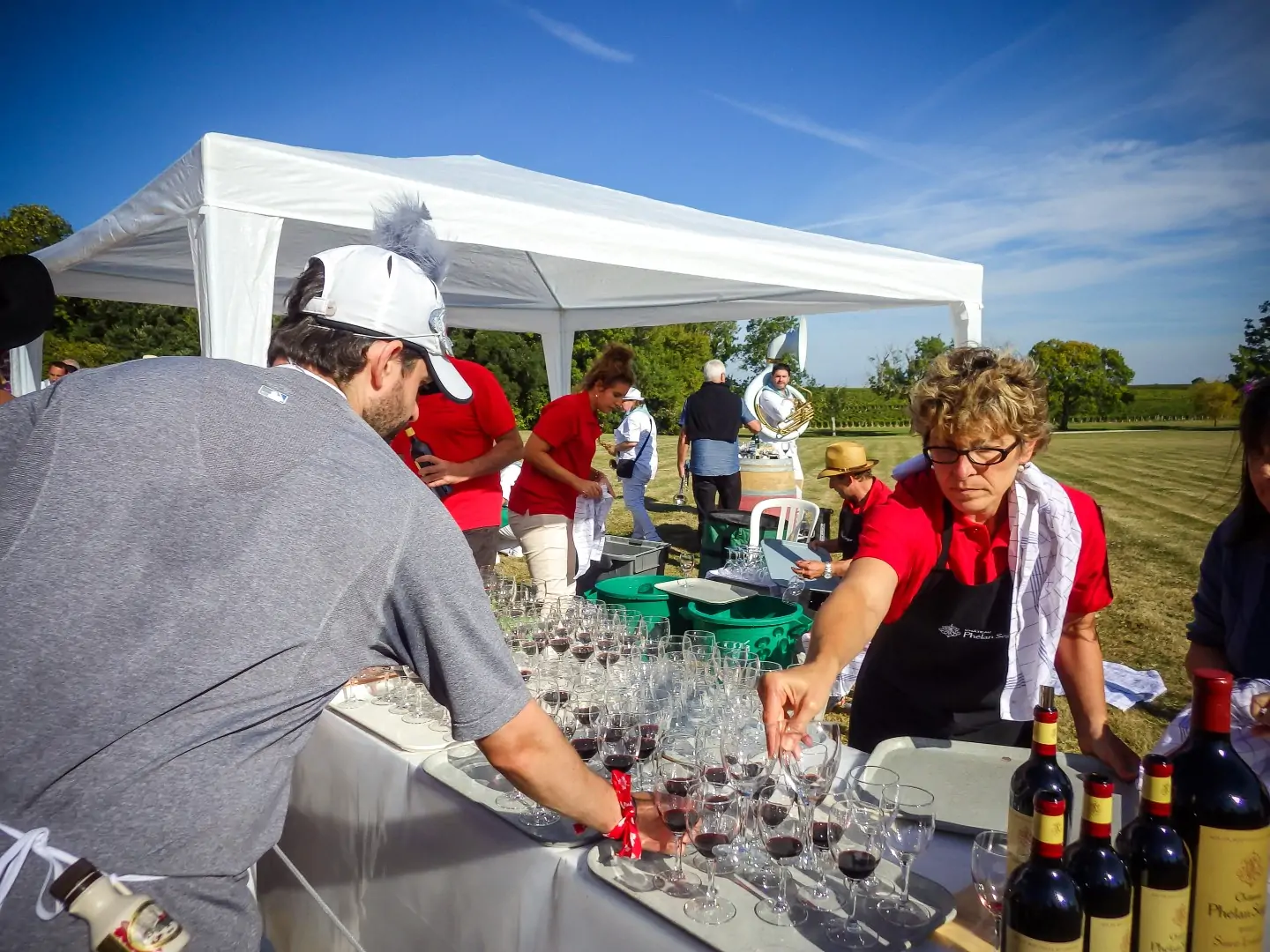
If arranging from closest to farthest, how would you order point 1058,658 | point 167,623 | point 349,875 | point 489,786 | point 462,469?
point 167,623 → point 489,786 → point 1058,658 → point 349,875 → point 462,469

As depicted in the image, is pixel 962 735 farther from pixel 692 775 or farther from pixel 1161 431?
pixel 1161 431

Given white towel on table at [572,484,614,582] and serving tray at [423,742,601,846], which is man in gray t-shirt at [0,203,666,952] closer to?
serving tray at [423,742,601,846]

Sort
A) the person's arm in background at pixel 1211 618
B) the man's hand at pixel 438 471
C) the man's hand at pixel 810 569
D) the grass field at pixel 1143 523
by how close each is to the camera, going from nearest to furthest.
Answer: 1. the person's arm in background at pixel 1211 618
2. the man's hand at pixel 438 471
3. the man's hand at pixel 810 569
4. the grass field at pixel 1143 523

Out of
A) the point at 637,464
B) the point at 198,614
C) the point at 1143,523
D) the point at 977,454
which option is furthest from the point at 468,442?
the point at 1143,523

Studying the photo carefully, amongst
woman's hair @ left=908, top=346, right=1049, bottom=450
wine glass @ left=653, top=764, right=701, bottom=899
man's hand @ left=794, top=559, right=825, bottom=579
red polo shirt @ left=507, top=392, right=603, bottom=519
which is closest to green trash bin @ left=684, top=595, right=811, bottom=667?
man's hand @ left=794, top=559, right=825, bottom=579

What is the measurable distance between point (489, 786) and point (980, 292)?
4461 mm

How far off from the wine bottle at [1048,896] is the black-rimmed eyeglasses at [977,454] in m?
1.06

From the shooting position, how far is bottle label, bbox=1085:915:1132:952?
884 millimetres

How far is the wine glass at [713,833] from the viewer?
1217mm

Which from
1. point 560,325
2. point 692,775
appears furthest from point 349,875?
point 560,325

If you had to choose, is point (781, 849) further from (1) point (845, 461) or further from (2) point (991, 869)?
(1) point (845, 461)

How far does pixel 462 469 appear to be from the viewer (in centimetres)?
379

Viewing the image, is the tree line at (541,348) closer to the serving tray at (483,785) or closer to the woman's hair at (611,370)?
the woman's hair at (611,370)

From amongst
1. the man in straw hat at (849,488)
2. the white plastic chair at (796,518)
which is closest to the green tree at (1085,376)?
the white plastic chair at (796,518)
